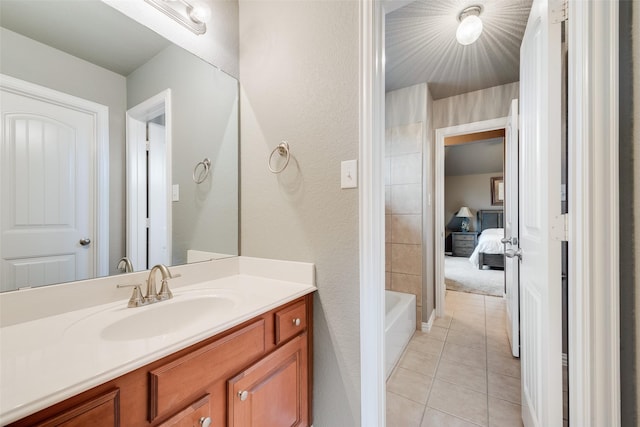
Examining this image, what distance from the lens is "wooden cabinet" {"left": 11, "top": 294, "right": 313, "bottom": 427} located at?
1.79 ft

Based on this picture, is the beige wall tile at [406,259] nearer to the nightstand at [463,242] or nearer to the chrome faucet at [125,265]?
the chrome faucet at [125,265]

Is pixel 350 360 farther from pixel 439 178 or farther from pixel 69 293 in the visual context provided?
pixel 439 178

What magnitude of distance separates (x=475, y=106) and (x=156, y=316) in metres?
3.17

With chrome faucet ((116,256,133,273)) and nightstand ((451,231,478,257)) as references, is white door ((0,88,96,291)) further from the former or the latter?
nightstand ((451,231,478,257))

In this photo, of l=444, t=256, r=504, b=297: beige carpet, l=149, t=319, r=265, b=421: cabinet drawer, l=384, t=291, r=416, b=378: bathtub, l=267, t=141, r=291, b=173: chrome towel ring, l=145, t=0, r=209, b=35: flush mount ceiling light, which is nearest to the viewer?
l=149, t=319, r=265, b=421: cabinet drawer

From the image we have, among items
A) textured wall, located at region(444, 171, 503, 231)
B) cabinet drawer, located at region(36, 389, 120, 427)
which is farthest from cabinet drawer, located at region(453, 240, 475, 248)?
cabinet drawer, located at region(36, 389, 120, 427)

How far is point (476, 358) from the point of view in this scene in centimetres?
198

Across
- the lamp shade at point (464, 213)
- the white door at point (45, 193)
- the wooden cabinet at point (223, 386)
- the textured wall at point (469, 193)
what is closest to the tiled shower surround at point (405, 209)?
the wooden cabinet at point (223, 386)

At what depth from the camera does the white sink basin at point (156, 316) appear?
2.59 ft

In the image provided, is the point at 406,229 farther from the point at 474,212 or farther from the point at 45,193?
the point at 474,212

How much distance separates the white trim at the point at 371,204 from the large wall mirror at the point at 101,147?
2.61 ft

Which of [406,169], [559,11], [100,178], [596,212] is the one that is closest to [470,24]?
[559,11]

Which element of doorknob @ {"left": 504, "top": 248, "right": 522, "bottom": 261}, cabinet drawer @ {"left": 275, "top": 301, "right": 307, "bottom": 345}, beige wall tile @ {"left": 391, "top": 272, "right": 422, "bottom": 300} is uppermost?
doorknob @ {"left": 504, "top": 248, "right": 522, "bottom": 261}

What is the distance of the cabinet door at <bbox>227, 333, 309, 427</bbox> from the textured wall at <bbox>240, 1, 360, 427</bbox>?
11 centimetres
